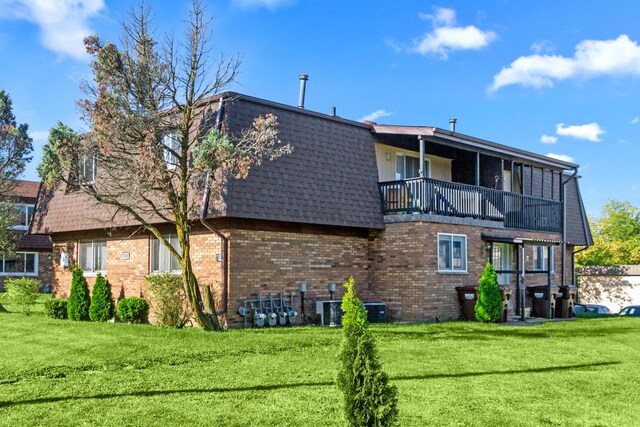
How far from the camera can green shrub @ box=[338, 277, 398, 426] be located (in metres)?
5.56

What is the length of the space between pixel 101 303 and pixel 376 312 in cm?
772

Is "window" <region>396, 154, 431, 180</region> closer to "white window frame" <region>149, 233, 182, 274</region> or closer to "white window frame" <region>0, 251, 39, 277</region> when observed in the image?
"white window frame" <region>149, 233, 182, 274</region>

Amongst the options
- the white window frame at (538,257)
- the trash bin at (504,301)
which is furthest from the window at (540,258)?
the trash bin at (504,301)

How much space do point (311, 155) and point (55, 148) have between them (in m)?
6.56

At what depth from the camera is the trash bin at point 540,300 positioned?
71.0 ft

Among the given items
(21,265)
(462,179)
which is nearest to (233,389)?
(462,179)

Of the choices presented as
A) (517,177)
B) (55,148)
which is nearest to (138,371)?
(55,148)

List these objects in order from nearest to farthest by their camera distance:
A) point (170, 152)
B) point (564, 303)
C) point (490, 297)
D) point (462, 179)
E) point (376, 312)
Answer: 1. point (170, 152)
2. point (376, 312)
3. point (490, 297)
4. point (564, 303)
5. point (462, 179)

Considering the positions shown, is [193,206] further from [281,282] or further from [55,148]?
[55,148]

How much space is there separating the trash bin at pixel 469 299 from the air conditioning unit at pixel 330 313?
4.20 m

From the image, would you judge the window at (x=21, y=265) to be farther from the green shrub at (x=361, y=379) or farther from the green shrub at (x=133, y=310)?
the green shrub at (x=361, y=379)

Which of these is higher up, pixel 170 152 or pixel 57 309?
pixel 170 152

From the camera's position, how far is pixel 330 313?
1702 cm

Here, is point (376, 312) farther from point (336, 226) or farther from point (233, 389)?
point (233, 389)
